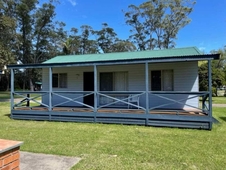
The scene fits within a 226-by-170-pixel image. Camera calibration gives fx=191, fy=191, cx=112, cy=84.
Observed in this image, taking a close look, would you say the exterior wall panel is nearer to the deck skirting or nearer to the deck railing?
the deck railing

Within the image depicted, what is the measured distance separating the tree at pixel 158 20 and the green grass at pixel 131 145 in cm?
2334

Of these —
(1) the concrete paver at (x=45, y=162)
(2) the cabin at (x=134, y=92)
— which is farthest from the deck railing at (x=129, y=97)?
(1) the concrete paver at (x=45, y=162)

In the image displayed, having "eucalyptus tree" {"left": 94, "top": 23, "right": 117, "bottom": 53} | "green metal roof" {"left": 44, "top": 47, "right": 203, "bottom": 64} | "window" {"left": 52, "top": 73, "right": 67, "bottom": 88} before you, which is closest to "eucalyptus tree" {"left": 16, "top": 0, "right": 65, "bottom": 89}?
"eucalyptus tree" {"left": 94, "top": 23, "right": 117, "bottom": 53}

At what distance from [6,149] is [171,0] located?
29486 mm

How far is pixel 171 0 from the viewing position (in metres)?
27.2

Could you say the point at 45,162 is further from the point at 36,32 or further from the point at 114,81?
the point at 36,32

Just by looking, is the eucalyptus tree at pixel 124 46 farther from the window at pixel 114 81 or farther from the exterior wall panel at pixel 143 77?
the window at pixel 114 81

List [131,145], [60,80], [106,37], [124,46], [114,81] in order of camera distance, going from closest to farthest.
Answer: [131,145] < [114,81] < [60,80] < [124,46] < [106,37]

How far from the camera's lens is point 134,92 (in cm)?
757

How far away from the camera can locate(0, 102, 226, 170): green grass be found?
12.6 feet

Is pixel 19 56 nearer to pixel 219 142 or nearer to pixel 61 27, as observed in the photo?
pixel 61 27

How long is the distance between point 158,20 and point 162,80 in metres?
21.1

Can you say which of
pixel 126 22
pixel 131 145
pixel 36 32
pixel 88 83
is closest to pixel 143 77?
pixel 88 83

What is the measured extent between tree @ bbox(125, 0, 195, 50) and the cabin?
1927 cm
